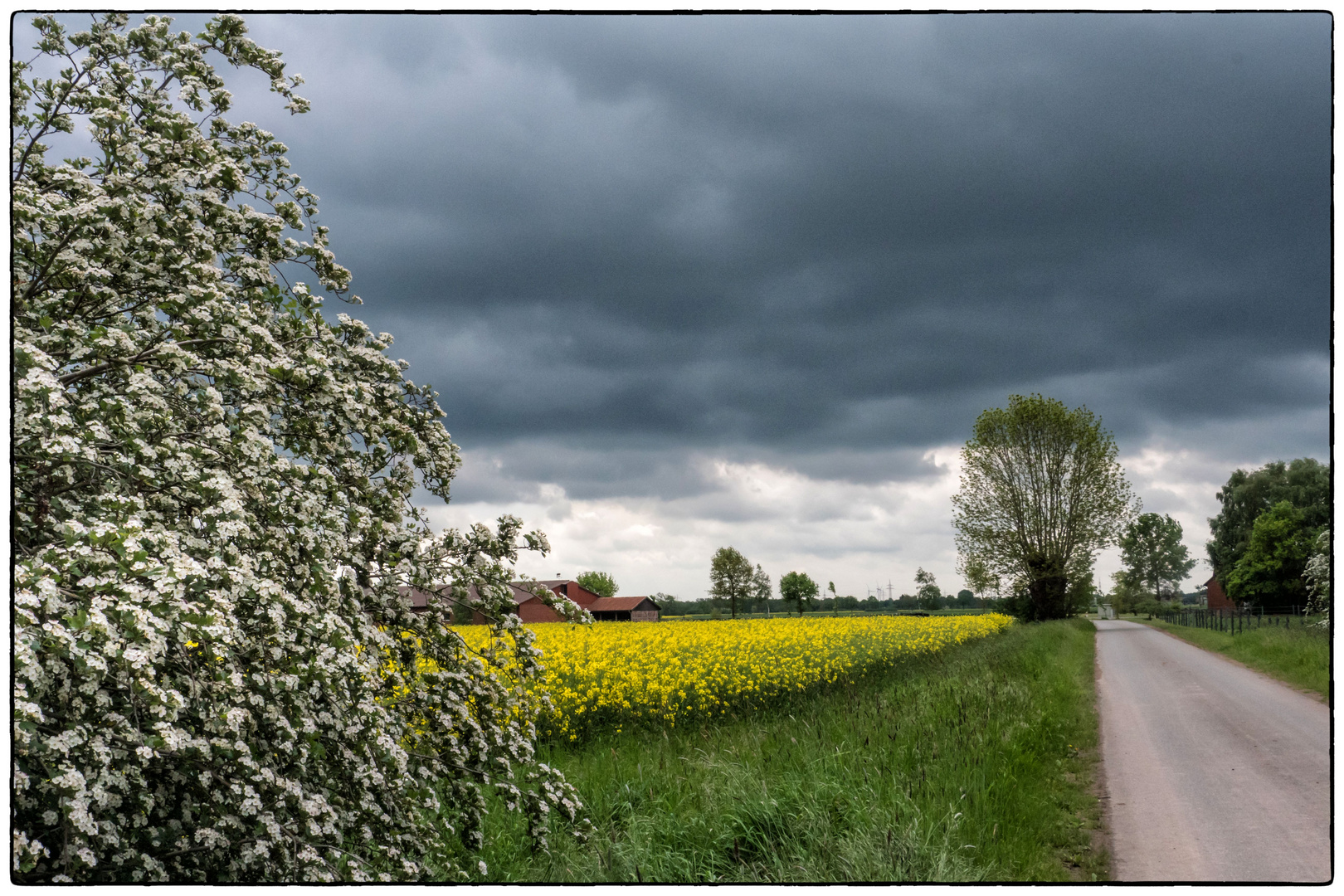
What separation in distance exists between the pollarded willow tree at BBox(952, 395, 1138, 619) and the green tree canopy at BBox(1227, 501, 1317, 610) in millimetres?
7050

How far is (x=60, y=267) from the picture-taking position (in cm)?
407

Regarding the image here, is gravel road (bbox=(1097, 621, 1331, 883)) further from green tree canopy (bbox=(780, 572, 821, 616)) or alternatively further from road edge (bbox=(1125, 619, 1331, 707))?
green tree canopy (bbox=(780, 572, 821, 616))

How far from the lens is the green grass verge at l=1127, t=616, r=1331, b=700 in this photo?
15.2m

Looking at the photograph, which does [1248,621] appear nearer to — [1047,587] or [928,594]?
[1047,587]

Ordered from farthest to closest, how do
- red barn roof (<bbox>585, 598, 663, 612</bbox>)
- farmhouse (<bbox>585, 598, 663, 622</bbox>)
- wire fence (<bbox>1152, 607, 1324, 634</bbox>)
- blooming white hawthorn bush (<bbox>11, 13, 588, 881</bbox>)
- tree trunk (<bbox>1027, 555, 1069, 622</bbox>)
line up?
red barn roof (<bbox>585, 598, 663, 612</bbox>) < farmhouse (<bbox>585, 598, 663, 622</bbox>) < tree trunk (<bbox>1027, 555, 1069, 622</bbox>) < wire fence (<bbox>1152, 607, 1324, 634</bbox>) < blooming white hawthorn bush (<bbox>11, 13, 588, 881</bbox>)

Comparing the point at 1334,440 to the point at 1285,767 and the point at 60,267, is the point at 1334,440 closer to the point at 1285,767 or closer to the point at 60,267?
the point at 1285,767

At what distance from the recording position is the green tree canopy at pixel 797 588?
300 feet

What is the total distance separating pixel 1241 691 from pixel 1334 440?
1258cm

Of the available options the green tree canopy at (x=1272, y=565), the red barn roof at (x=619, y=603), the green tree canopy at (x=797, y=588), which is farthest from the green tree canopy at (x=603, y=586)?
the green tree canopy at (x=1272, y=565)

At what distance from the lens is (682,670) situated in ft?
40.6

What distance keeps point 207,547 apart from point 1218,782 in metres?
9.64

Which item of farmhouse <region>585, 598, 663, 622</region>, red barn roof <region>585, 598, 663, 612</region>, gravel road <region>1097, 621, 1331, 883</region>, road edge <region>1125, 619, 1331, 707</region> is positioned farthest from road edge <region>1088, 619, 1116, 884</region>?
red barn roof <region>585, 598, 663, 612</region>

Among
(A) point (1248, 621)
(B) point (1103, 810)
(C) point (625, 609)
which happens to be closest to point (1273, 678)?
(B) point (1103, 810)

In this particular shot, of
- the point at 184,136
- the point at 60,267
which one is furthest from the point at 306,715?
the point at 184,136
